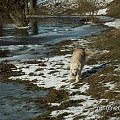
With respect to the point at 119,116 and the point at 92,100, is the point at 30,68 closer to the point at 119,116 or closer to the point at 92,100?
the point at 92,100

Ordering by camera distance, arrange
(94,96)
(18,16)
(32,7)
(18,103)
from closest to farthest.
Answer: (94,96)
(18,103)
(18,16)
(32,7)

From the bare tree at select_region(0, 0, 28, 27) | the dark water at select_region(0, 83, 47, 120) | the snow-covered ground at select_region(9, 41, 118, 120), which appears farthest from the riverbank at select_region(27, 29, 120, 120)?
the bare tree at select_region(0, 0, 28, 27)

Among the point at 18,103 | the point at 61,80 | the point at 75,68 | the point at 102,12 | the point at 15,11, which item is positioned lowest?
the point at 102,12

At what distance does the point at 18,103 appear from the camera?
14.2 m

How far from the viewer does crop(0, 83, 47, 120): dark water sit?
501 inches

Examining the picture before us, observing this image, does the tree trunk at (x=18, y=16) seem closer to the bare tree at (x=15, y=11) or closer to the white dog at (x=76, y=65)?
the bare tree at (x=15, y=11)

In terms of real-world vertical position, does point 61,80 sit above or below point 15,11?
below

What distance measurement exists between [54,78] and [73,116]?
242 inches

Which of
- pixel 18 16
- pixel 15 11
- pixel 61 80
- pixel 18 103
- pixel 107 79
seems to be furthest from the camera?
pixel 15 11

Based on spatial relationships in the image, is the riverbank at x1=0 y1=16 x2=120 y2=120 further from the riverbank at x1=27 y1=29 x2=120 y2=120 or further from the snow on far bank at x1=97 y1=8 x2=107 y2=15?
the snow on far bank at x1=97 y1=8 x2=107 y2=15

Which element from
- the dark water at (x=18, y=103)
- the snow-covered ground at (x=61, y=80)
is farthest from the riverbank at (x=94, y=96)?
the dark water at (x=18, y=103)

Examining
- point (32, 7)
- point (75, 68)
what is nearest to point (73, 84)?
point (75, 68)

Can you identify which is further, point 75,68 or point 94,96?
point 75,68

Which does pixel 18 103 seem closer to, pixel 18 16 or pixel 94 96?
pixel 94 96
